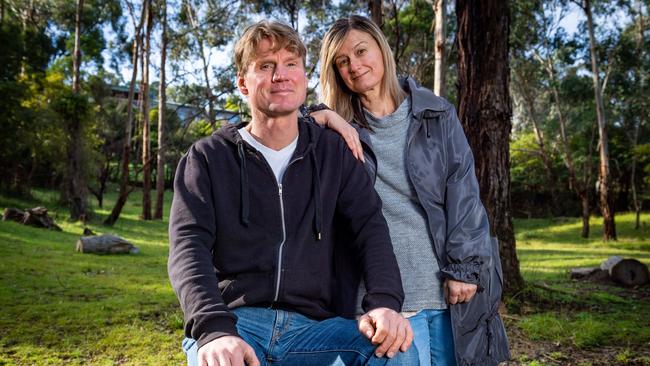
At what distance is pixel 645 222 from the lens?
21.5 m

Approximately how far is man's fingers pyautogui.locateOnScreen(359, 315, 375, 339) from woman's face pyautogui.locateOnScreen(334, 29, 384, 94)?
107cm

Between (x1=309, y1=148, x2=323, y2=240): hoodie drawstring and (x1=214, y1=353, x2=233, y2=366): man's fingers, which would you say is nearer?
(x1=214, y1=353, x2=233, y2=366): man's fingers

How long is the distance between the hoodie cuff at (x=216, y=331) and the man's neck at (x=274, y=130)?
662mm

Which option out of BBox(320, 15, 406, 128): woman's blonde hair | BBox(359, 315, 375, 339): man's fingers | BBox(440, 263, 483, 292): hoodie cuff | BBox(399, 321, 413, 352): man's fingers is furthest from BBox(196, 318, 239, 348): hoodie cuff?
BBox(320, 15, 406, 128): woman's blonde hair

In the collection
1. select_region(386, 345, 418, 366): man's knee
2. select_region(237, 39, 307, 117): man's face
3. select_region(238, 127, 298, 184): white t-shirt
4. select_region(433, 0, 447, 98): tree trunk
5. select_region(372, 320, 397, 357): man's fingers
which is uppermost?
select_region(433, 0, 447, 98): tree trunk

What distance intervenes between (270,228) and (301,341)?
14.4 inches

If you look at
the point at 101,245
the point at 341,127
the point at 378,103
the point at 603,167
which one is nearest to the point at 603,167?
the point at 603,167

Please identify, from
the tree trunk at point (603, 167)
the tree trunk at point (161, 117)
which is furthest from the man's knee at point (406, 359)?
the tree trunk at point (161, 117)

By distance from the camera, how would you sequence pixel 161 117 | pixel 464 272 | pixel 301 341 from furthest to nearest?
pixel 161 117 → pixel 464 272 → pixel 301 341

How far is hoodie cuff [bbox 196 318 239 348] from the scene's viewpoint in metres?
1.55

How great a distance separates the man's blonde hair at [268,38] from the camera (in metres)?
1.93

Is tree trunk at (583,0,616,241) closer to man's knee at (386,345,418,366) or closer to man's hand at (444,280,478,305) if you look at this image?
man's hand at (444,280,478,305)

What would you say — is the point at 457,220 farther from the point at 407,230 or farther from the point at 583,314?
the point at 583,314

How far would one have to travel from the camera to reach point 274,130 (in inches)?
78.7
